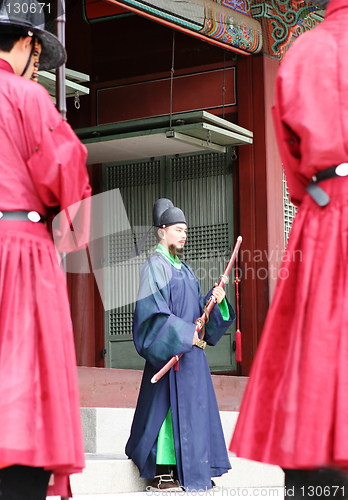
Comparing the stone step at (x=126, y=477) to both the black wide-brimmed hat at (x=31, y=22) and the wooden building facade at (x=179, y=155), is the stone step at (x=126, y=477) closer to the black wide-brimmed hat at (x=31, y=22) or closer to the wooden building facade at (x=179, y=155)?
the wooden building facade at (x=179, y=155)

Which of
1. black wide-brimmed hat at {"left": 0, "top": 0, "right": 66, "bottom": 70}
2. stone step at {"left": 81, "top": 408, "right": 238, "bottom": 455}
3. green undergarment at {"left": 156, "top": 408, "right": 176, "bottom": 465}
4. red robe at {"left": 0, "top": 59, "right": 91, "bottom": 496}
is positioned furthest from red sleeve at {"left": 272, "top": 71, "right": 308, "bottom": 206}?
stone step at {"left": 81, "top": 408, "right": 238, "bottom": 455}

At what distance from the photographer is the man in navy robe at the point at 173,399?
4637mm

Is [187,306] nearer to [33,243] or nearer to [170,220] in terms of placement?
[170,220]

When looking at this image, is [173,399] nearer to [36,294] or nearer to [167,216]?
[167,216]

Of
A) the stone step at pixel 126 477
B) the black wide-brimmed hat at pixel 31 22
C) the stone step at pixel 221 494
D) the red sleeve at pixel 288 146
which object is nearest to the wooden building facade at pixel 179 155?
the stone step at pixel 126 477

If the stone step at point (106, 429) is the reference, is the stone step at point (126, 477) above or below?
below

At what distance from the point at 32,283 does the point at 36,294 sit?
4 centimetres

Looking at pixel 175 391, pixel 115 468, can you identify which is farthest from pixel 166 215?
pixel 115 468

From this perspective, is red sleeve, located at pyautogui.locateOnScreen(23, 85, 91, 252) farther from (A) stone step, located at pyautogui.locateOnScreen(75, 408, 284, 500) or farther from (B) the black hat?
(B) the black hat

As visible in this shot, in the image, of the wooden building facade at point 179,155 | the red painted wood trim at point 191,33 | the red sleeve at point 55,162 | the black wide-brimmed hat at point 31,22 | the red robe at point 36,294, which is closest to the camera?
the red robe at point 36,294

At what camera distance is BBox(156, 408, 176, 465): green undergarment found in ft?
15.3

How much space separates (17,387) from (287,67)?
3.54 ft

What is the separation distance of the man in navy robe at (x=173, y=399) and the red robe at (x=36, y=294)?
2.41 meters

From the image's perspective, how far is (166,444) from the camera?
15.4ft
